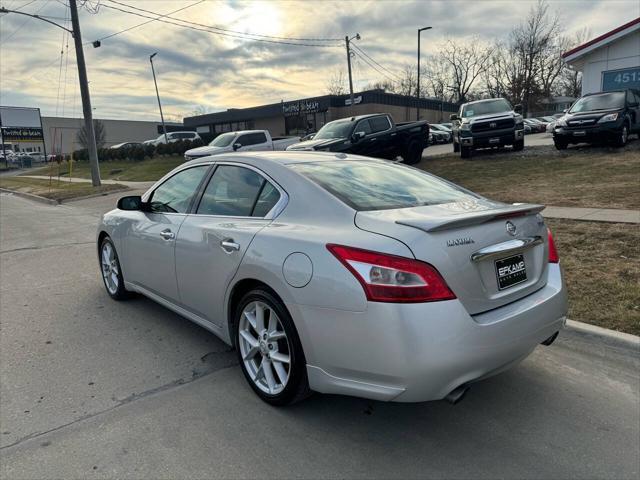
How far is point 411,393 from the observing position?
2.38 m

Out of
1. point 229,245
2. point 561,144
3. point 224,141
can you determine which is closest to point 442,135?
point 224,141

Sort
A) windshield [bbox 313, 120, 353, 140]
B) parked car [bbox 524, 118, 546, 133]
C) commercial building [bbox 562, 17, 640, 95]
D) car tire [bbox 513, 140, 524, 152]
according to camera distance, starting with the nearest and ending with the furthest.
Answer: windshield [bbox 313, 120, 353, 140] → car tire [bbox 513, 140, 524, 152] → commercial building [bbox 562, 17, 640, 95] → parked car [bbox 524, 118, 546, 133]

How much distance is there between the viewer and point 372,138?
14.8 metres

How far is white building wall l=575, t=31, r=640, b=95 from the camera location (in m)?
18.7

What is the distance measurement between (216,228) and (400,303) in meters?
1.60

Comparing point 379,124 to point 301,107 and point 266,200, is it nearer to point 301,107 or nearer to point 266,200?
point 266,200

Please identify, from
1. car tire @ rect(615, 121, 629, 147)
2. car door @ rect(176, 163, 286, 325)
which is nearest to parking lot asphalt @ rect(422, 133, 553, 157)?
car tire @ rect(615, 121, 629, 147)

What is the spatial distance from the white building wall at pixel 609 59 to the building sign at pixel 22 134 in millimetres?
54082

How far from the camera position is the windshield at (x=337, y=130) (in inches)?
567

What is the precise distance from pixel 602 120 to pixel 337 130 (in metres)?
7.73

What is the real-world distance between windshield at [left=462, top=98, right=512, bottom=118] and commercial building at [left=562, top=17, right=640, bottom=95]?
6.11 m

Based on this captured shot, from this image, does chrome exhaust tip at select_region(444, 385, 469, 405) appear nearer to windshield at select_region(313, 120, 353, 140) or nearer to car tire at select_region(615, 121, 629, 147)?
windshield at select_region(313, 120, 353, 140)

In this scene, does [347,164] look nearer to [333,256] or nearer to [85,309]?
[333,256]

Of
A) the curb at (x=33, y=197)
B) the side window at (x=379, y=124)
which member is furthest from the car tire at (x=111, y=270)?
the curb at (x=33, y=197)
